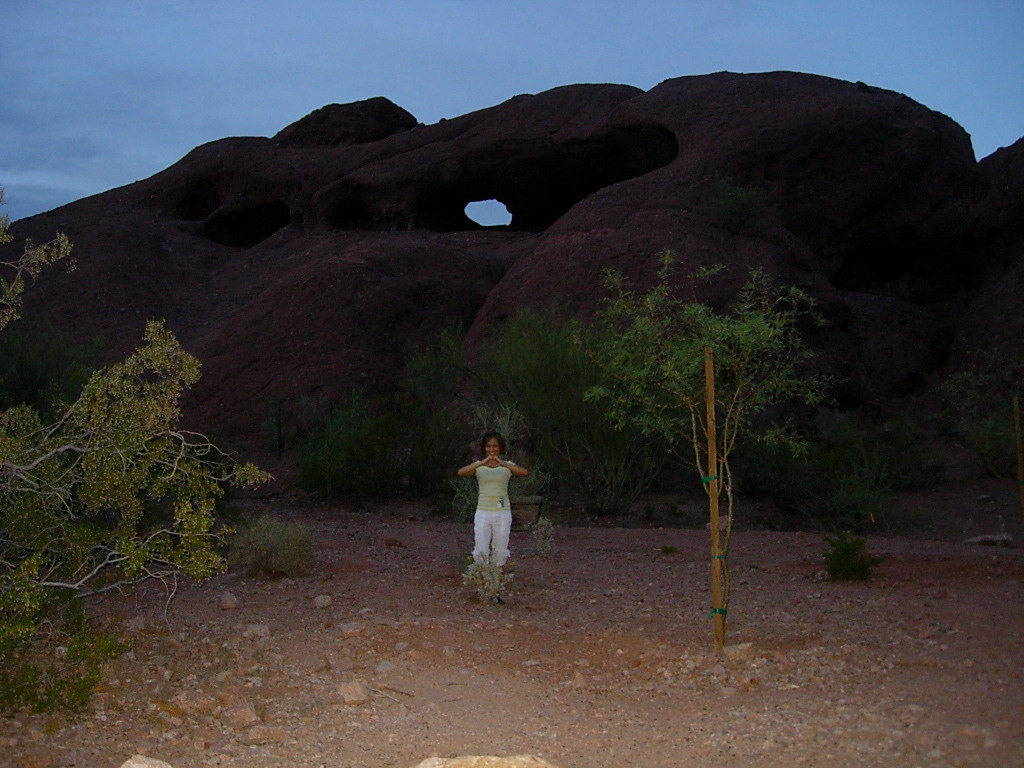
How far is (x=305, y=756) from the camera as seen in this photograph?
4930 mm

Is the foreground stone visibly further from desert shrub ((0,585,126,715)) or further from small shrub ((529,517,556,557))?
small shrub ((529,517,556,557))

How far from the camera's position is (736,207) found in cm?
2552

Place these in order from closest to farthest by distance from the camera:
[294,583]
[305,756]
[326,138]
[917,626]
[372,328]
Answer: [305,756] → [917,626] → [294,583] → [372,328] → [326,138]

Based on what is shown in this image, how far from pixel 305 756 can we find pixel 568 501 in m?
11.9

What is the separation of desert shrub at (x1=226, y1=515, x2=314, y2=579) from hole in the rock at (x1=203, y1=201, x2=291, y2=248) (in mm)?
30013

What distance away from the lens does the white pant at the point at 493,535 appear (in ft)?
27.4

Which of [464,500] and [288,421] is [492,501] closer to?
[464,500]

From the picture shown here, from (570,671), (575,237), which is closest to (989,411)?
(575,237)

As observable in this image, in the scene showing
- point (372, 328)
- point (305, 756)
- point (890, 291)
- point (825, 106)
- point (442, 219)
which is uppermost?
point (825, 106)

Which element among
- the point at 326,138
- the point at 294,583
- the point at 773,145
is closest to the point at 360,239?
the point at 326,138

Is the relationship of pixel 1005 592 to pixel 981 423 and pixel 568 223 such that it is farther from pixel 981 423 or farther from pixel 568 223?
pixel 568 223

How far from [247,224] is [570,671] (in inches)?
1388

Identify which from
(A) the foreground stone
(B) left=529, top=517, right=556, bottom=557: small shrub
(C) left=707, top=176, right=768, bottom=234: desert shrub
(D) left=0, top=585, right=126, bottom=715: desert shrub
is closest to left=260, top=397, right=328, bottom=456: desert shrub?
(C) left=707, top=176, right=768, bottom=234: desert shrub

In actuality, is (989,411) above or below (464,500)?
above
